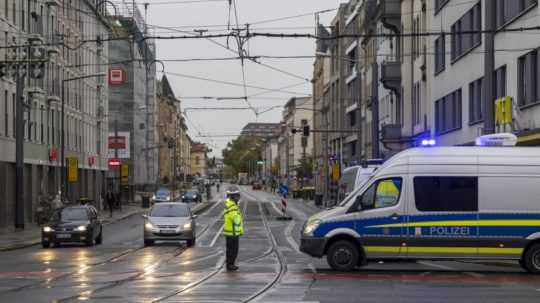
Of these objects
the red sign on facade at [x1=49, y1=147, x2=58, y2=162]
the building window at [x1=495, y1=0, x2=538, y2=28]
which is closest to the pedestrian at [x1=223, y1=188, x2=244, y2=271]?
the building window at [x1=495, y1=0, x2=538, y2=28]

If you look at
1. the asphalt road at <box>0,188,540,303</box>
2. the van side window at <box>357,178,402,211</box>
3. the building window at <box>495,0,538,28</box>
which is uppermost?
the building window at <box>495,0,538,28</box>

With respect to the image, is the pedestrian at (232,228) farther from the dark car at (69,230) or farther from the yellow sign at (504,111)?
the dark car at (69,230)

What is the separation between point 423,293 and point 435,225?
4.76 m

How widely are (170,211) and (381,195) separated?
15.4 m

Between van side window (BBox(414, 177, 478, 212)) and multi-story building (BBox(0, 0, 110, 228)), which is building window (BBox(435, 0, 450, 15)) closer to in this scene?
multi-story building (BBox(0, 0, 110, 228))

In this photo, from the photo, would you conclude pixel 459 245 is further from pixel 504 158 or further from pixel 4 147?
pixel 4 147

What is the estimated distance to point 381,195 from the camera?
22594 mm

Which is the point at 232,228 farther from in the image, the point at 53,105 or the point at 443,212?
the point at 53,105

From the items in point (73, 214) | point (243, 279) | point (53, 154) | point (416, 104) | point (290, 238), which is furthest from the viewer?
point (53, 154)

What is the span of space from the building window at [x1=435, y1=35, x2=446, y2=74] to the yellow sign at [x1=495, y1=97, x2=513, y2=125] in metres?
14.1

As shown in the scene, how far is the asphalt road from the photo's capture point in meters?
17.0

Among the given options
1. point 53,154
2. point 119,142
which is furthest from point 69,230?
point 119,142

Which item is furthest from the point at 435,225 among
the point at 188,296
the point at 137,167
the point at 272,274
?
the point at 137,167

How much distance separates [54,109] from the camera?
6712cm
